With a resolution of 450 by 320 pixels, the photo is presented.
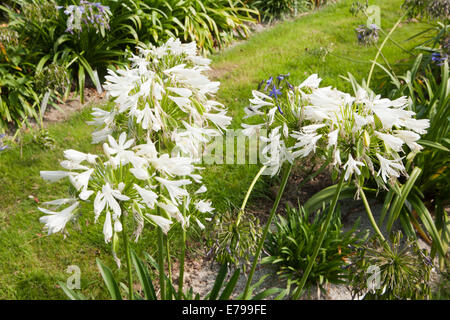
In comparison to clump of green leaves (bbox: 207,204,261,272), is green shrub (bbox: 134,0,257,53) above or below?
above

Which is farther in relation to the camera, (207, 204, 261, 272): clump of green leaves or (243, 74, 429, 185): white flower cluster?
(207, 204, 261, 272): clump of green leaves

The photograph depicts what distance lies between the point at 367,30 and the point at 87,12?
A: 2.92 m

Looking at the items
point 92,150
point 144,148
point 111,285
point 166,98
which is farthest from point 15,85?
point 144,148

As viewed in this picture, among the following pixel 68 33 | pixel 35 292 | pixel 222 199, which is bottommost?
pixel 35 292

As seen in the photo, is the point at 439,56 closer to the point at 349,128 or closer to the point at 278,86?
the point at 278,86

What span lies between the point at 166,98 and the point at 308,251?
6.14ft

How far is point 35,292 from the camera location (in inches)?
110

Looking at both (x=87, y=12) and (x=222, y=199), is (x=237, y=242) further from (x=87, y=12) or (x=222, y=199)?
(x=87, y=12)

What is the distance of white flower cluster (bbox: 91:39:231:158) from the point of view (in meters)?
1.38

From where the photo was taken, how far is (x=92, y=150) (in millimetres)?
4055

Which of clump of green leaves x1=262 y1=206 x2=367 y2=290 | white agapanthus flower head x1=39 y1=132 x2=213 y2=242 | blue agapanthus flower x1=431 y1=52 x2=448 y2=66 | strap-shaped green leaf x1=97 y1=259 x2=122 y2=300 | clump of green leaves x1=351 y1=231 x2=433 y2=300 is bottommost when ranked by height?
clump of green leaves x1=262 y1=206 x2=367 y2=290

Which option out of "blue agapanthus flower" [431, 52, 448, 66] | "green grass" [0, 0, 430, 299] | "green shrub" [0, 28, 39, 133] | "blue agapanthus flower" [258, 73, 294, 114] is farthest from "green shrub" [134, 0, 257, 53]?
"blue agapanthus flower" [258, 73, 294, 114]

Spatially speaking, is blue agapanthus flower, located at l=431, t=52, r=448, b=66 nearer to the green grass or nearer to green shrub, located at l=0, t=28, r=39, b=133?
the green grass
